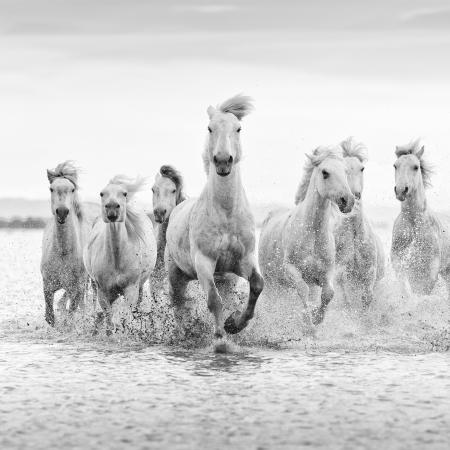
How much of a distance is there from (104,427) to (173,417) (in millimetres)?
520

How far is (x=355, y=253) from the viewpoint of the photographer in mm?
12039

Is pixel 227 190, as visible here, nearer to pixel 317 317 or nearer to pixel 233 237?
A: pixel 233 237

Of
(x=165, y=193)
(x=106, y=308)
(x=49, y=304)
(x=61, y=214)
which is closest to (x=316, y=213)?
(x=106, y=308)

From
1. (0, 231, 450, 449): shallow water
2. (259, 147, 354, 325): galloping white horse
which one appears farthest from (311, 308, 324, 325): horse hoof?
(0, 231, 450, 449): shallow water

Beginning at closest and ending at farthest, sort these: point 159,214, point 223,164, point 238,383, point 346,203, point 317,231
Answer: point 238,383 < point 223,164 < point 346,203 < point 317,231 < point 159,214

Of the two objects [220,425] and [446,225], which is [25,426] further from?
[446,225]

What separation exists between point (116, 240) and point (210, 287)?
6.46 feet

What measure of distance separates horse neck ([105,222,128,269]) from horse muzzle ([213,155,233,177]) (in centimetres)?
228

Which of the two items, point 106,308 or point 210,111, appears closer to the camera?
point 210,111

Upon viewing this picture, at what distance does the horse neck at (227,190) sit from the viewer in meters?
9.70

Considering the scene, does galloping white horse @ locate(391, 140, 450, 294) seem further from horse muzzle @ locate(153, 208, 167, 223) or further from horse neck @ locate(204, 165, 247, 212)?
horse neck @ locate(204, 165, 247, 212)

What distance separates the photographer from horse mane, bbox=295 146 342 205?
11.0 meters

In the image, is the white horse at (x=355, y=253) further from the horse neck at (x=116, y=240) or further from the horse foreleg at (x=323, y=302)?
the horse neck at (x=116, y=240)

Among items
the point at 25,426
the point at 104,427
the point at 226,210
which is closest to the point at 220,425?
the point at 104,427
